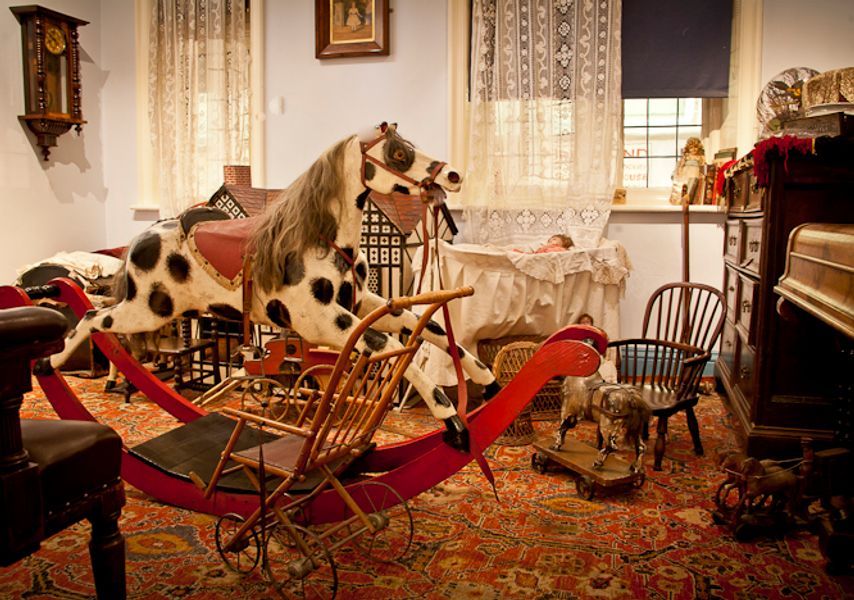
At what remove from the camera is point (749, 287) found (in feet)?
11.4

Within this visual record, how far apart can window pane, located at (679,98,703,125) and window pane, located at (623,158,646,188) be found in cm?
42

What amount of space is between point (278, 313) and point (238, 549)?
39.4 inches

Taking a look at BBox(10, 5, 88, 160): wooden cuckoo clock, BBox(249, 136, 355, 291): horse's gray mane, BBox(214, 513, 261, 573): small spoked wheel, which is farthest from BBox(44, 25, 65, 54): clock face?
BBox(214, 513, 261, 573): small spoked wheel

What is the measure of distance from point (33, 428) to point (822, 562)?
2471 millimetres

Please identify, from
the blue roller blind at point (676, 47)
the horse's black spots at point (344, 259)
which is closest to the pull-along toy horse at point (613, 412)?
the horse's black spots at point (344, 259)

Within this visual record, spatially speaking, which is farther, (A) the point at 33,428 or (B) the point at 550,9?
(B) the point at 550,9

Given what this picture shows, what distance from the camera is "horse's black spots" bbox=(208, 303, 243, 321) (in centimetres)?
312

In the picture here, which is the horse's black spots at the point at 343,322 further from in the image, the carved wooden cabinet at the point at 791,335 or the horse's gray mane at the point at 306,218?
the carved wooden cabinet at the point at 791,335

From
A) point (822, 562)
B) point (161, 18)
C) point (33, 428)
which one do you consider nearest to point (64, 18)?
point (161, 18)

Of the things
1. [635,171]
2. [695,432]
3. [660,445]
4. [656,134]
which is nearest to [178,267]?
[660,445]

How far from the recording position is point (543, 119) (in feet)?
16.9

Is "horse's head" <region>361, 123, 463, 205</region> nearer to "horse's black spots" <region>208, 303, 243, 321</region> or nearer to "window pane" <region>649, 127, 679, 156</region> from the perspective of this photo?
"horse's black spots" <region>208, 303, 243, 321</region>

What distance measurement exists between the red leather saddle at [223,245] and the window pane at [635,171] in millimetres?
3456

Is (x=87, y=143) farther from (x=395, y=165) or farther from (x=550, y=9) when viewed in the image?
(x=395, y=165)
